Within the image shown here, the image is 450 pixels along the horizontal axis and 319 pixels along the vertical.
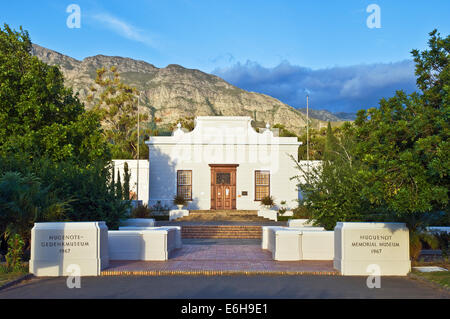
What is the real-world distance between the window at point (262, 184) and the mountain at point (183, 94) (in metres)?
105

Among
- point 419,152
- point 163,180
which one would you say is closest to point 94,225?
point 419,152

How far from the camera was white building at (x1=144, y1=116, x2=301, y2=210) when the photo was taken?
31.8m

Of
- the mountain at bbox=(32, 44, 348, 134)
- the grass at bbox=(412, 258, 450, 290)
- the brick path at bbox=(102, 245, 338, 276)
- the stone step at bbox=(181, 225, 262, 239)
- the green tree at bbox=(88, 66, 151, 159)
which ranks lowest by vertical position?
the stone step at bbox=(181, 225, 262, 239)

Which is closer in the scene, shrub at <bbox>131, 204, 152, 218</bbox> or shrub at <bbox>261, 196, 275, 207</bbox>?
shrub at <bbox>131, 204, 152, 218</bbox>

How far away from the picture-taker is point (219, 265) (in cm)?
1215

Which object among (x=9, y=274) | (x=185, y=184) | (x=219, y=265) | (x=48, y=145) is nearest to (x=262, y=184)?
(x=185, y=184)

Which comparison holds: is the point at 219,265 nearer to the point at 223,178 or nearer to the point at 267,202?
the point at 267,202

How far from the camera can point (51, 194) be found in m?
13.9

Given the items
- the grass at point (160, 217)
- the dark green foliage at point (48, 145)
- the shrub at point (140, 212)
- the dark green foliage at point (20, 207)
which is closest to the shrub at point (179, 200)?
the grass at point (160, 217)

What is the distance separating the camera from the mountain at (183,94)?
14675 cm

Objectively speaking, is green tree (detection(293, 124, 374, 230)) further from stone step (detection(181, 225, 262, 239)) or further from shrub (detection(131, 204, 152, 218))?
shrub (detection(131, 204, 152, 218))

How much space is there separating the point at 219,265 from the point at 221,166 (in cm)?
2000

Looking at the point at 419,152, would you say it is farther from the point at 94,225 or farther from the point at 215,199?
the point at 215,199

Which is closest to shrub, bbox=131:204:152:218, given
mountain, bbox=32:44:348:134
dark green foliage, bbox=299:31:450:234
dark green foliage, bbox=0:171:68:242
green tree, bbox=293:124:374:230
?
green tree, bbox=293:124:374:230
